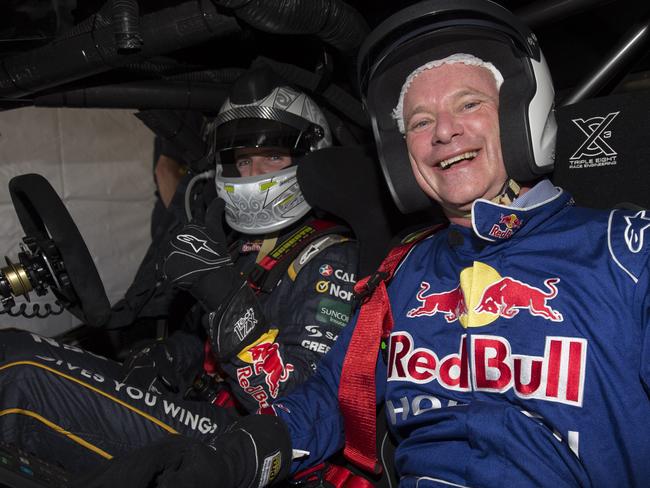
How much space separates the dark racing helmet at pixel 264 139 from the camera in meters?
1.61

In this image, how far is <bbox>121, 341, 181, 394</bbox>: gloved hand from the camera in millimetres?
1532

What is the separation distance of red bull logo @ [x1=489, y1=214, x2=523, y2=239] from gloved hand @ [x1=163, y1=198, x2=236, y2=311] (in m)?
0.66

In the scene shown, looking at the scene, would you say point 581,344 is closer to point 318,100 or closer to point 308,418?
point 308,418

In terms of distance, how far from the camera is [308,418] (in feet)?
3.79

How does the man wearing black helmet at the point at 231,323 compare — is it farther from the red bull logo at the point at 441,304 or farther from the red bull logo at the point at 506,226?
the red bull logo at the point at 506,226

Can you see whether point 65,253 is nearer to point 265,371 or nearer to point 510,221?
point 265,371

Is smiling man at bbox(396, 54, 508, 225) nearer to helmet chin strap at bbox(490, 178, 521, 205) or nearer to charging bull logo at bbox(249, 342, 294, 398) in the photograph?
helmet chin strap at bbox(490, 178, 521, 205)

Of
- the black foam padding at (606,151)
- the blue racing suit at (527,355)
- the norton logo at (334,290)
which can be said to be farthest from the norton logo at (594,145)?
the norton logo at (334,290)

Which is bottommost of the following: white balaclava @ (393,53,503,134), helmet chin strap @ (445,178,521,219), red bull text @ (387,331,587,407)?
red bull text @ (387,331,587,407)

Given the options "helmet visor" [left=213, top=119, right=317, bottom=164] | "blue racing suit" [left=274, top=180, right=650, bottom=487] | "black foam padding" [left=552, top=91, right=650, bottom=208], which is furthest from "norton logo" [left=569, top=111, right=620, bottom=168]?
"helmet visor" [left=213, top=119, right=317, bottom=164]

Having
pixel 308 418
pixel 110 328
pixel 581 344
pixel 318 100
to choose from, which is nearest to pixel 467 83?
pixel 581 344

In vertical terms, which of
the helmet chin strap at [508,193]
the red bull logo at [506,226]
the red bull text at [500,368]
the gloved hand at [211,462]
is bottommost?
the gloved hand at [211,462]

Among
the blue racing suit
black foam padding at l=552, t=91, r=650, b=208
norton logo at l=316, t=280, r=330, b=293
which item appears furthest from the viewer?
norton logo at l=316, t=280, r=330, b=293

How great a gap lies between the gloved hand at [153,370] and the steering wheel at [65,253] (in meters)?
0.37
